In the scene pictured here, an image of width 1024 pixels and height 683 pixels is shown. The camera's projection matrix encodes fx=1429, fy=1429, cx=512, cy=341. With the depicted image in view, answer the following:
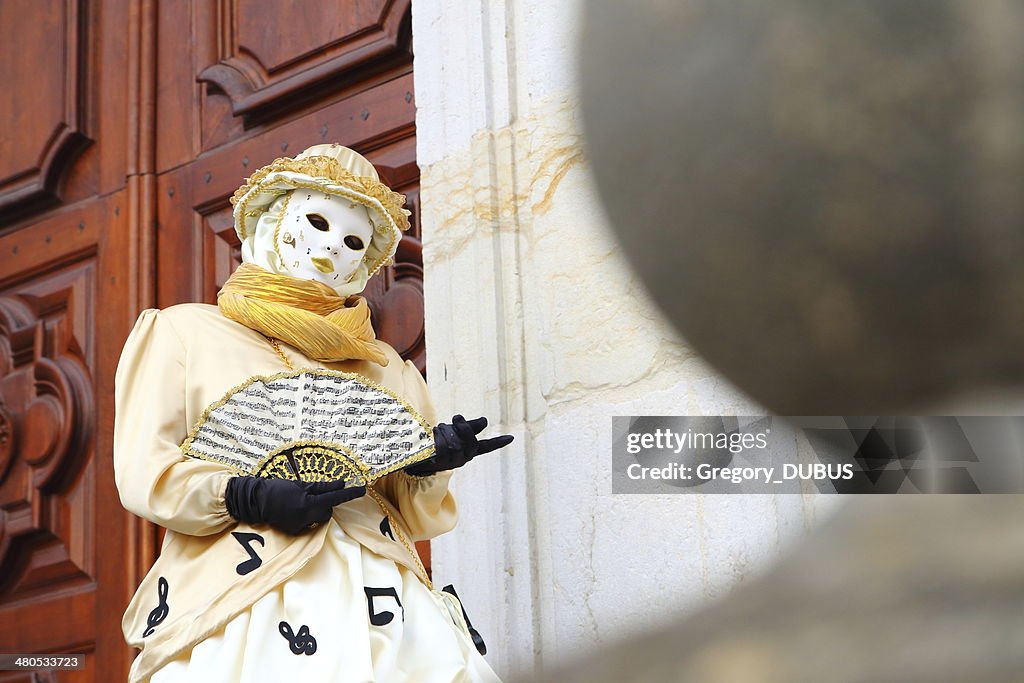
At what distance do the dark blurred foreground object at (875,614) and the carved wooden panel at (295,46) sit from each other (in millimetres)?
2523

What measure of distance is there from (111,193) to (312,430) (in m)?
1.52

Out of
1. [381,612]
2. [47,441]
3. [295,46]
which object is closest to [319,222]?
[381,612]

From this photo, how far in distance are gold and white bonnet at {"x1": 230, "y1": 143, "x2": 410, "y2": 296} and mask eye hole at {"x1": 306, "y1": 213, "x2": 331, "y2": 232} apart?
0.11ft

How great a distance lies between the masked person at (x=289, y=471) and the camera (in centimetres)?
156

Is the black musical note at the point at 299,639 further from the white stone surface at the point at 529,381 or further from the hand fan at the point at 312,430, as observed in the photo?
the white stone surface at the point at 529,381

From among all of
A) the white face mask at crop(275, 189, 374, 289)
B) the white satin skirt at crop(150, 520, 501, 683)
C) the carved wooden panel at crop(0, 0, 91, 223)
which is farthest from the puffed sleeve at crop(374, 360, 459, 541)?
the carved wooden panel at crop(0, 0, 91, 223)

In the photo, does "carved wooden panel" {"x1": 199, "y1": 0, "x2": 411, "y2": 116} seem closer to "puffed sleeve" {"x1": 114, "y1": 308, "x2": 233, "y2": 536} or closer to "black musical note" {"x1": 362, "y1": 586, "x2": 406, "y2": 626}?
"puffed sleeve" {"x1": 114, "y1": 308, "x2": 233, "y2": 536}

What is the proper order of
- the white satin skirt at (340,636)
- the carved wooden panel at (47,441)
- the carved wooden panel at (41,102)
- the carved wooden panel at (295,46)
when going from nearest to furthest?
the white satin skirt at (340,636), the carved wooden panel at (295,46), the carved wooden panel at (47,441), the carved wooden panel at (41,102)

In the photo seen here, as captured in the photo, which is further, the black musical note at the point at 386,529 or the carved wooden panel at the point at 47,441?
the carved wooden panel at the point at 47,441

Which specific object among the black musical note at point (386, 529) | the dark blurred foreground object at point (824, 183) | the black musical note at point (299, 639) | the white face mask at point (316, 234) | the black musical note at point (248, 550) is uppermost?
the white face mask at point (316, 234)

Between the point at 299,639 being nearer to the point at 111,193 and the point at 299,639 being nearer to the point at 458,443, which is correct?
the point at 458,443

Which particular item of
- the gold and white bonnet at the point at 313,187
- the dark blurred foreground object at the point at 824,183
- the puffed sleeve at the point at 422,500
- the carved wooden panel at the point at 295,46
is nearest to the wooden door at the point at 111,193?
the carved wooden panel at the point at 295,46

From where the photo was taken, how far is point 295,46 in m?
2.78

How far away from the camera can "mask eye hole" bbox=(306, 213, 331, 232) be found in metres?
1.82
